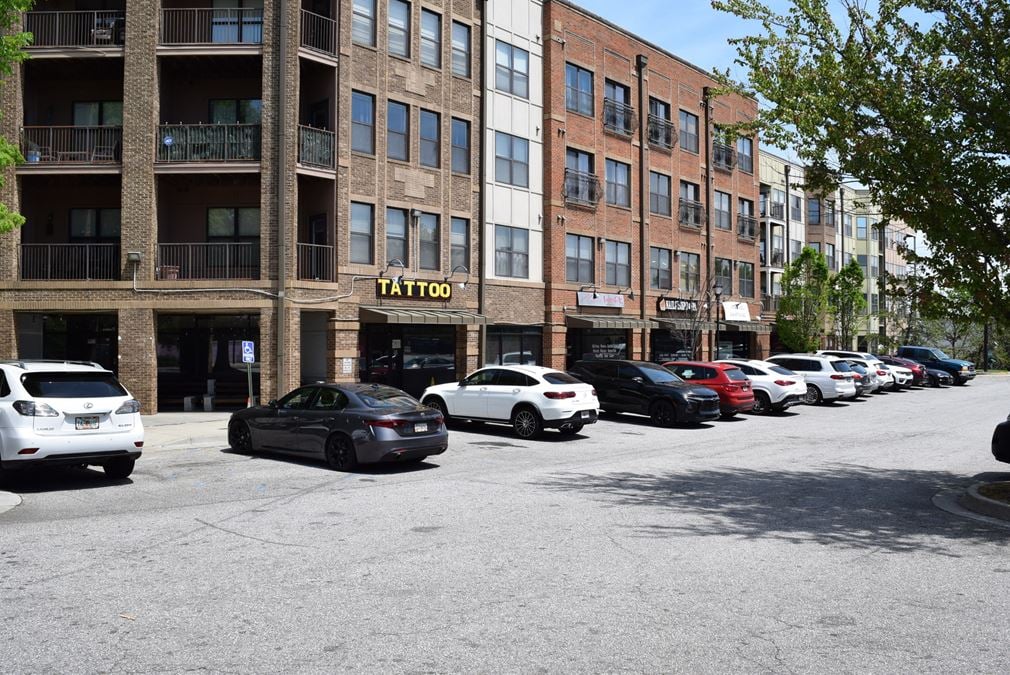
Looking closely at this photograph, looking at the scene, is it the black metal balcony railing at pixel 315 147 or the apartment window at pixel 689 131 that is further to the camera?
the apartment window at pixel 689 131

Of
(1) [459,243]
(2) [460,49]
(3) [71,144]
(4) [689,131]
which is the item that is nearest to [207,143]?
(3) [71,144]

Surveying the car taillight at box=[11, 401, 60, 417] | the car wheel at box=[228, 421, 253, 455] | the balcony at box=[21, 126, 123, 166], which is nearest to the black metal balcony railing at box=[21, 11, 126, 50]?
the balcony at box=[21, 126, 123, 166]

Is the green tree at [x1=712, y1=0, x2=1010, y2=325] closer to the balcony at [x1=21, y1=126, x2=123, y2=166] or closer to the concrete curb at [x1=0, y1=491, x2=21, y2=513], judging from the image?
the concrete curb at [x1=0, y1=491, x2=21, y2=513]

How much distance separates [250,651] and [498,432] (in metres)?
14.1

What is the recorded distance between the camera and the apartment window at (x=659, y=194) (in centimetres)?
3637

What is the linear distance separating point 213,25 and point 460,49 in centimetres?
801

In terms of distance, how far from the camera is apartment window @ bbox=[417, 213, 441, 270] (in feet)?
87.5

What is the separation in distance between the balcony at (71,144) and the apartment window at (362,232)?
21.5 ft

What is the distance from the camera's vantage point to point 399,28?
26.2 m

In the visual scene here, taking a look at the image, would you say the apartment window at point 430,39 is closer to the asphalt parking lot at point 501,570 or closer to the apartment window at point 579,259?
the apartment window at point 579,259

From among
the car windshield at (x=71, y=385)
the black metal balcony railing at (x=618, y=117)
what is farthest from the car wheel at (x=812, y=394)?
the car windshield at (x=71, y=385)

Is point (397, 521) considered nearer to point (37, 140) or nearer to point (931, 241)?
point (931, 241)

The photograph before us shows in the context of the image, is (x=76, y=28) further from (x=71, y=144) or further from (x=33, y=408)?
(x=33, y=408)

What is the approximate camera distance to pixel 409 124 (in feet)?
86.2
